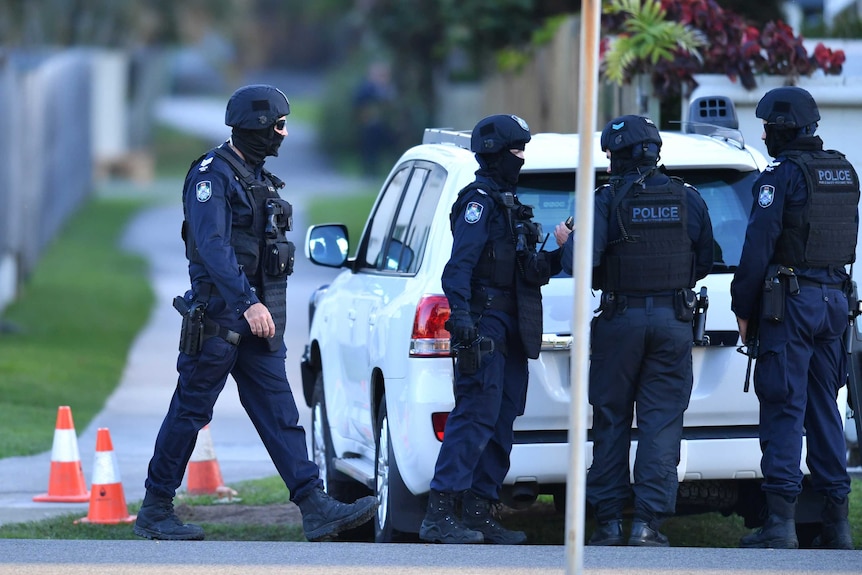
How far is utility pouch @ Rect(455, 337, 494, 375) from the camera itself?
6.41 meters

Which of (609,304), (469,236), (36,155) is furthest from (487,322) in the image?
(36,155)

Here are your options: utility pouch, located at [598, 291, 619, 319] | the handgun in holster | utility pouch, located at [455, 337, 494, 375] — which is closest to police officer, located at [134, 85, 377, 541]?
utility pouch, located at [455, 337, 494, 375]

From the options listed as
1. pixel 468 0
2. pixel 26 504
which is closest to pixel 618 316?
pixel 26 504

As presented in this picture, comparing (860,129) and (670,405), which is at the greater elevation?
(860,129)

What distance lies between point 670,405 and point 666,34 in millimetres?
4537

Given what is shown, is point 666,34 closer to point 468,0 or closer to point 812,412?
point 812,412

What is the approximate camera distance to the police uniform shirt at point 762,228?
654 centimetres

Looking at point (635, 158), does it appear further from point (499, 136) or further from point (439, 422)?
point (439, 422)

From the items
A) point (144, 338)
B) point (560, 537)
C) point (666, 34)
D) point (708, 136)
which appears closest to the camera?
point (708, 136)

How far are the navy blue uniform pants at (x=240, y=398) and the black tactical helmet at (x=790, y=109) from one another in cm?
216

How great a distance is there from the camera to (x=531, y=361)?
6680mm

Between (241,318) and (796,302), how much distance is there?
7.09 ft

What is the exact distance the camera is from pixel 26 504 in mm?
8773

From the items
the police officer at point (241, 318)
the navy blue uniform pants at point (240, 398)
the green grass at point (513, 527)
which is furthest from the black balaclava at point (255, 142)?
the green grass at point (513, 527)
